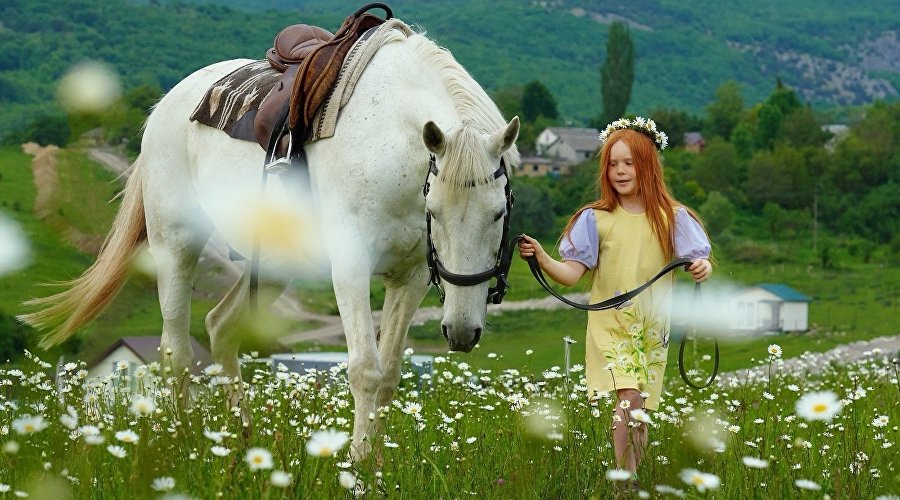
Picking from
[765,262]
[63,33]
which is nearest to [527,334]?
[765,262]

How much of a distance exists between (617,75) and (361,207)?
16306 cm

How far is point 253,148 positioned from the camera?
22.7 ft

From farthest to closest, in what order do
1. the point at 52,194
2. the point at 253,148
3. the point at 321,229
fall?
the point at 253,148 → the point at 321,229 → the point at 52,194

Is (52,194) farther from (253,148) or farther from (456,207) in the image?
(253,148)

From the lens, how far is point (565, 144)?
14675 cm

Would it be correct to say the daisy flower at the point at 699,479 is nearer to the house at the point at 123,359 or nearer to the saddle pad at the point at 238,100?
the house at the point at 123,359

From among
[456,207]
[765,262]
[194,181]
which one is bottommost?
[765,262]

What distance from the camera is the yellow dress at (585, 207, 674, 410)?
5359 millimetres

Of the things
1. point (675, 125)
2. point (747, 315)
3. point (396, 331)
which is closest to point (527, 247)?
point (396, 331)

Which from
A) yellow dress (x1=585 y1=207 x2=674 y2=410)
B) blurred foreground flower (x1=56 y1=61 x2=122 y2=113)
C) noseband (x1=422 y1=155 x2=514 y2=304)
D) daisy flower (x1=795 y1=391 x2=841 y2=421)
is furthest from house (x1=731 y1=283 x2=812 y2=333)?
daisy flower (x1=795 y1=391 x2=841 y2=421)

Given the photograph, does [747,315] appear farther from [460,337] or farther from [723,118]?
[460,337]

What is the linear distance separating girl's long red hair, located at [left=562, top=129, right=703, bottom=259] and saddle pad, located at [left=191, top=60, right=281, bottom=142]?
2.30m

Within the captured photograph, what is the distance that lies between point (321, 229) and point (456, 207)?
1.44 metres

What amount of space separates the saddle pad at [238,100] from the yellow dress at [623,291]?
2.42 m
